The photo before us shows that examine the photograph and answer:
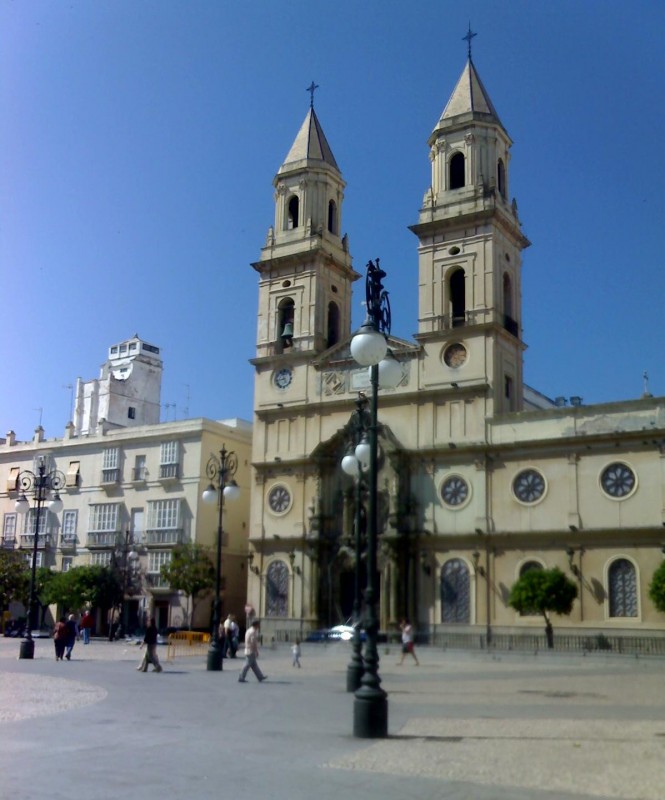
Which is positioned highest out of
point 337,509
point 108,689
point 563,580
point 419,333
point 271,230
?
point 271,230

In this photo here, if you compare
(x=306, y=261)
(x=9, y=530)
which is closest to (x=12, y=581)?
(x=9, y=530)

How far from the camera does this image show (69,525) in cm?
5697

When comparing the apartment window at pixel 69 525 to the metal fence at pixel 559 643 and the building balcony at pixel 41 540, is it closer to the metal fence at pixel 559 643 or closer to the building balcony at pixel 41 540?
the building balcony at pixel 41 540

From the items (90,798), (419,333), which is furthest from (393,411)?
(90,798)

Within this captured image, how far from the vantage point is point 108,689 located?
1947 cm

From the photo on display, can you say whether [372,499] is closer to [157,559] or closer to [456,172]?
[456,172]

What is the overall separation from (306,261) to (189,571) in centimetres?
1733

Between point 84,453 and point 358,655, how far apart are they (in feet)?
137

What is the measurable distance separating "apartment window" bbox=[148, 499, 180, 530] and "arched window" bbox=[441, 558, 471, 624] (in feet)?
55.0

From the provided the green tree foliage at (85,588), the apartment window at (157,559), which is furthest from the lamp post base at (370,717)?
the green tree foliage at (85,588)

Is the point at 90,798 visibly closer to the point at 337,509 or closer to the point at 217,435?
the point at 337,509

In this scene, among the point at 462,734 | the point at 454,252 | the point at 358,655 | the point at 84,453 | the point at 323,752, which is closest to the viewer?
the point at 323,752

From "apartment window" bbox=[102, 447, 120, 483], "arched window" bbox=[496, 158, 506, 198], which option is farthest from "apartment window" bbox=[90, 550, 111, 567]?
"arched window" bbox=[496, 158, 506, 198]

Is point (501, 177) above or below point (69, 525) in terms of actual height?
above
